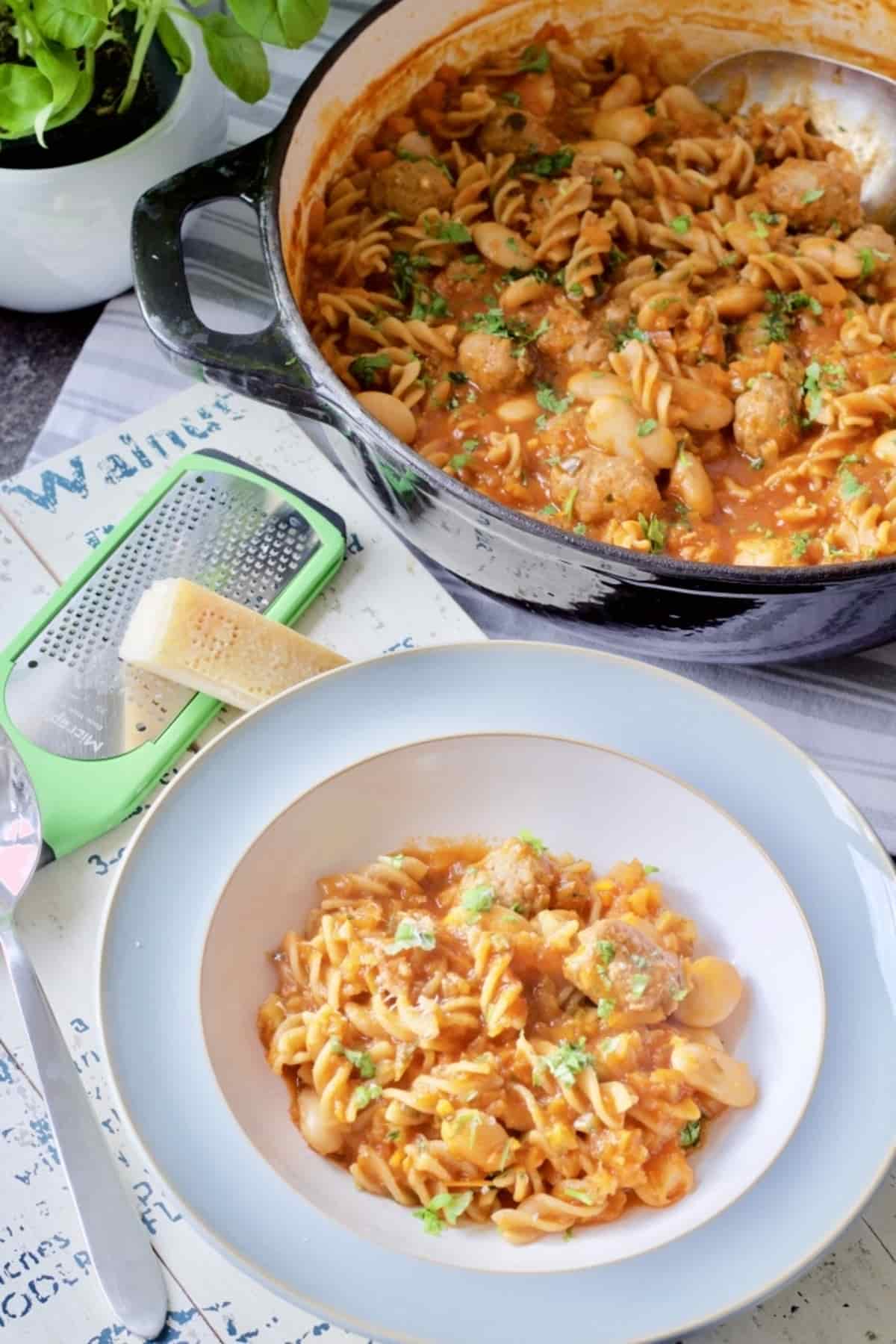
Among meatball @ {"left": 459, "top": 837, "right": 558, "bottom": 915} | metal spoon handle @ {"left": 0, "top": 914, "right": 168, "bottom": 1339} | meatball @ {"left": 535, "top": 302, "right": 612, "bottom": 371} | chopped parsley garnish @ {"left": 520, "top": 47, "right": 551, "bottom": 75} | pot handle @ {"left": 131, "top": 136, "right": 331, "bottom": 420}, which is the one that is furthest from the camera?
chopped parsley garnish @ {"left": 520, "top": 47, "right": 551, "bottom": 75}

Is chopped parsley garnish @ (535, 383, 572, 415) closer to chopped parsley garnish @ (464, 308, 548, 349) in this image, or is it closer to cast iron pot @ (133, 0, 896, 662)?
chopped parsley garnish @ (464, 308, 548, 349)

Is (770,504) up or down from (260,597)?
up

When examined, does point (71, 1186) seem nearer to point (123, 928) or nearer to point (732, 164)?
point (123, 928)

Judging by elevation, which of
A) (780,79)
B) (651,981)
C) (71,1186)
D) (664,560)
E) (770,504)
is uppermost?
(780,79)

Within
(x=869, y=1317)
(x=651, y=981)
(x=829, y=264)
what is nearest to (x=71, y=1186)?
(x=651, y=981)

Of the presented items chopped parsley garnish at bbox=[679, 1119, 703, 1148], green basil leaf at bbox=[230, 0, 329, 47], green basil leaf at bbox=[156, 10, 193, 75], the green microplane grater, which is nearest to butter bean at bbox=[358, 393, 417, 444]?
the green microplane grater

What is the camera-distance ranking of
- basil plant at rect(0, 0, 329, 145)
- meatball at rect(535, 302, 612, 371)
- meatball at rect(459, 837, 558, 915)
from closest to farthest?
1. meatball at rect(459, 837, 558, 915)
2. basil plant at rect(0, 0, 329, 145)
3. meatball at rect(535, 302, 612, 371)

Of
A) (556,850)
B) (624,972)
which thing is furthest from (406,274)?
(624,972)
